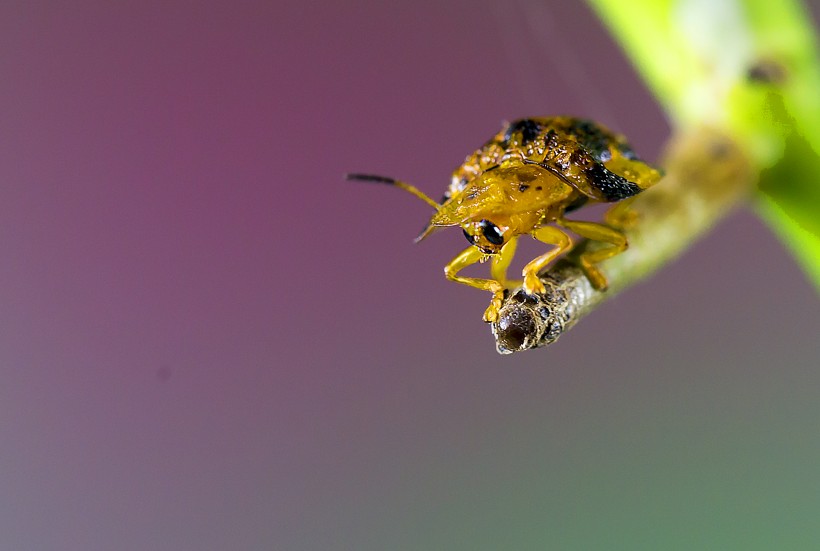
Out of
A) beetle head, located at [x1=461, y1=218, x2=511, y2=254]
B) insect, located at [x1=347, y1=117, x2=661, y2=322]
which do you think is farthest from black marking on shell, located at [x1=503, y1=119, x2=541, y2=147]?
beetle head, located at [x1=461, y1=218, x2=511, y2=254]

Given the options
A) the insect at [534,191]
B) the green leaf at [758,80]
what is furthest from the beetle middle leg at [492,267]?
the green leaf at [758,80]

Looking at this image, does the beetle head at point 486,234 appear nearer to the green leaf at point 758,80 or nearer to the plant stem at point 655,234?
the plant stem at point 655,234

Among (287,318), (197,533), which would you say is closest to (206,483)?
(197,533)

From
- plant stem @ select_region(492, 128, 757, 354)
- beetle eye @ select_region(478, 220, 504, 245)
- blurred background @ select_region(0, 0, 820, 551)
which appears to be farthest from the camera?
blurred background @ select_region(0, 0, 820, 551)

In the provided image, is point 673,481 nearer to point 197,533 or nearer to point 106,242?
point 197,533

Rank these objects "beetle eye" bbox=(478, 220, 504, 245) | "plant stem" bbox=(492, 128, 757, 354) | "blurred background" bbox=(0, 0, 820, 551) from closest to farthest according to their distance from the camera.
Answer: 1. "plant stem" bbox=(492, 128, 757, 354)
2. "beetle eye" bbox=(478, 220, 504, 245)
3. "blurred background" bbox=(0, 0, 820, 551)

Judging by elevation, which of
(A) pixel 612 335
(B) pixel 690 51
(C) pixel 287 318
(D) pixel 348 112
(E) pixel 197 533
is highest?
(D) pixel 348 112

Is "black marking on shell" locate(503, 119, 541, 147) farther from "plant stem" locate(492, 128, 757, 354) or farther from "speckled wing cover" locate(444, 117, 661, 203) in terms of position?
"plant stem" locate(492, 128, 757, 354)

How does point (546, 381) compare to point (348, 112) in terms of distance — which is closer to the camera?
point (348, 112)
